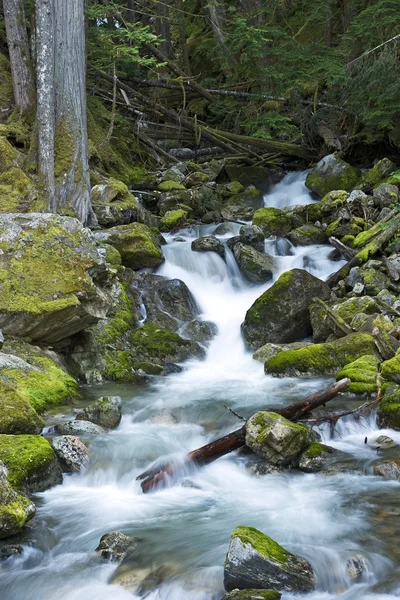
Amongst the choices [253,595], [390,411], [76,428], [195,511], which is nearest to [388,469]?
[390,411]

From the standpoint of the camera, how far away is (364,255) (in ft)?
37.4

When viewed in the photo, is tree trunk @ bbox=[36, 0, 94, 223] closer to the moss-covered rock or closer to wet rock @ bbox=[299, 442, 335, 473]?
the moss-covered rock

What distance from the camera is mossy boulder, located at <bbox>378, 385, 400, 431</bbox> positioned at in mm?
6551

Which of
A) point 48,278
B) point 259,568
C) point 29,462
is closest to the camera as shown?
point 259,568

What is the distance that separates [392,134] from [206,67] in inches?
365

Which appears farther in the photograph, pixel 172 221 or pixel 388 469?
pixel 172 221

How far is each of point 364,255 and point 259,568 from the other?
839 cm

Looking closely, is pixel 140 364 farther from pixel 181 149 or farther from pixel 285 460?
pixel 181 149

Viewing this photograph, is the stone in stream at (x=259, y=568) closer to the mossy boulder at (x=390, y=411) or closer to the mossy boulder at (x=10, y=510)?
the mossy boulder at (x=10, y=510)

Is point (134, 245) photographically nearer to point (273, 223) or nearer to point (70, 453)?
point (273, 223)

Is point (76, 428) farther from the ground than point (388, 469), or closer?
farther from the ground

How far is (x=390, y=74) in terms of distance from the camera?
12641 mm

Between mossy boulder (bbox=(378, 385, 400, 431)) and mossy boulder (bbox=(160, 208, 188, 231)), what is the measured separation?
8.26 m

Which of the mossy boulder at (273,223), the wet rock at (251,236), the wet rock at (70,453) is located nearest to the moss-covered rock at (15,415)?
the wet rock at (70,453)
